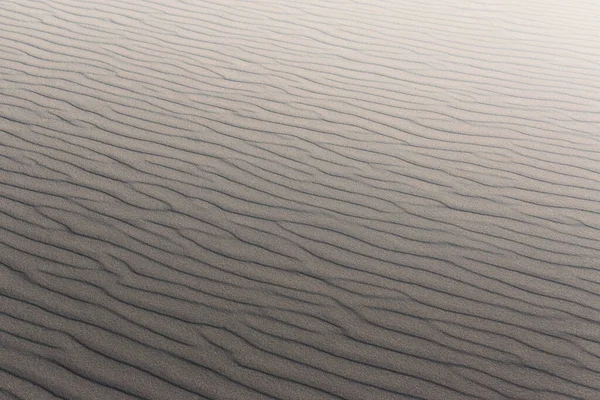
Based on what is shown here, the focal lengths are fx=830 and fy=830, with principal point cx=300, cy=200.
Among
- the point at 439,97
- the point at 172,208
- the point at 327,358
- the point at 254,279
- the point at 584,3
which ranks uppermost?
the point at 584,3

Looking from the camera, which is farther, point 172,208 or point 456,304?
point 172,208

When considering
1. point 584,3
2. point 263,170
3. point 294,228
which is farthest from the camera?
point 584,3

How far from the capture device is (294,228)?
14.9ft

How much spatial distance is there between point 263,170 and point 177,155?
554 millimetres

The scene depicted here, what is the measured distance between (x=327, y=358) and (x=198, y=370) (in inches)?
22.5

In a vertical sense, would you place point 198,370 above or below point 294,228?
below

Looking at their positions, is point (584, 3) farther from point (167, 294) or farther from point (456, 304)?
point (167, 294)

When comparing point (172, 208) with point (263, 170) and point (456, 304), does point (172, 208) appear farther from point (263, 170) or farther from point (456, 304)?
point (456, 304)

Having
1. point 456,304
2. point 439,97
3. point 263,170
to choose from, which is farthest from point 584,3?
point 456,304

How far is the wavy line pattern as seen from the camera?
363 centimetres

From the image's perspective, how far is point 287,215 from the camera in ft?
15.3

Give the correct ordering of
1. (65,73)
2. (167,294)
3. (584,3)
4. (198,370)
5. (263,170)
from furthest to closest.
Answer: (584,3)
(65,73)
(263,170)
(167,294)
(198,370)

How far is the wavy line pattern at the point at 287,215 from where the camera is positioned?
363cm

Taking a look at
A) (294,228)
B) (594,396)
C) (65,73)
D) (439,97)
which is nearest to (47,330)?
(294,228)
